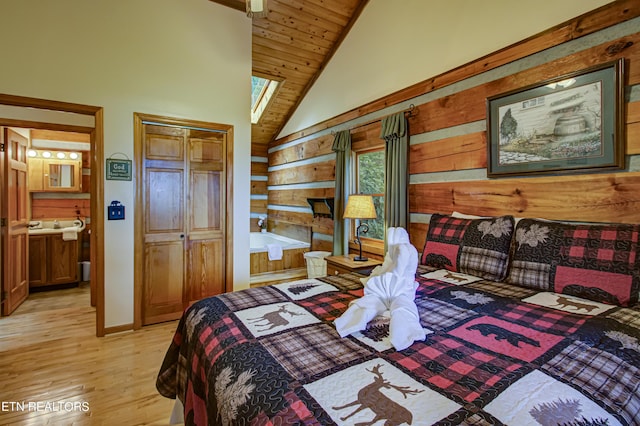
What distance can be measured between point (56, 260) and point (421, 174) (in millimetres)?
4807

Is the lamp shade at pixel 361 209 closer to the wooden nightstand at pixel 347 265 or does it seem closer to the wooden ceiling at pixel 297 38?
the wooden nightstand at pixel 347 265

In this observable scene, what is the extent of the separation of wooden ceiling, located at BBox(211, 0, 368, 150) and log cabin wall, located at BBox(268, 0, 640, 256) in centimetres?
104

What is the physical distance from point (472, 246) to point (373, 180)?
5.99ft

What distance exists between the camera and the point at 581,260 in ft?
4.98

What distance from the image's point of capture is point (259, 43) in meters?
3.85

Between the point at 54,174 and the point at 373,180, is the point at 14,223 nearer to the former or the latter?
the point at 54,174

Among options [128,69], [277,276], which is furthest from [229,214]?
[128,69]

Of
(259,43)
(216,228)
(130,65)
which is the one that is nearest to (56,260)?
(216,228)

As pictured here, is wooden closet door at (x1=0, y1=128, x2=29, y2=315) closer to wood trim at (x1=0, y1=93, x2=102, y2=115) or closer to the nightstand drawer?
wood trim at (x1=0, y1=93, x2=102, y2=115)

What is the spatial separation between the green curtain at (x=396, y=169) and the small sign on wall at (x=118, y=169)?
2.50 metres

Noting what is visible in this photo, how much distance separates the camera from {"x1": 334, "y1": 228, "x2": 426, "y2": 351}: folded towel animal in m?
1.09

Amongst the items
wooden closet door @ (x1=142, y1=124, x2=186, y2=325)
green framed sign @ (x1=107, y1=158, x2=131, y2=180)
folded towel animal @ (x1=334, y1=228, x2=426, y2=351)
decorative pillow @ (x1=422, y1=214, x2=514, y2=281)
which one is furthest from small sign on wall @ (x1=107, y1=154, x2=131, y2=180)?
decorative pillow @ (x1=422, y1=214, x2=514, y2=281)

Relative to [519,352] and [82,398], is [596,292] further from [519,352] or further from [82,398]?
[82,398]

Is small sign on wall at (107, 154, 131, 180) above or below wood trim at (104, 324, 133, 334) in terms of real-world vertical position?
above
